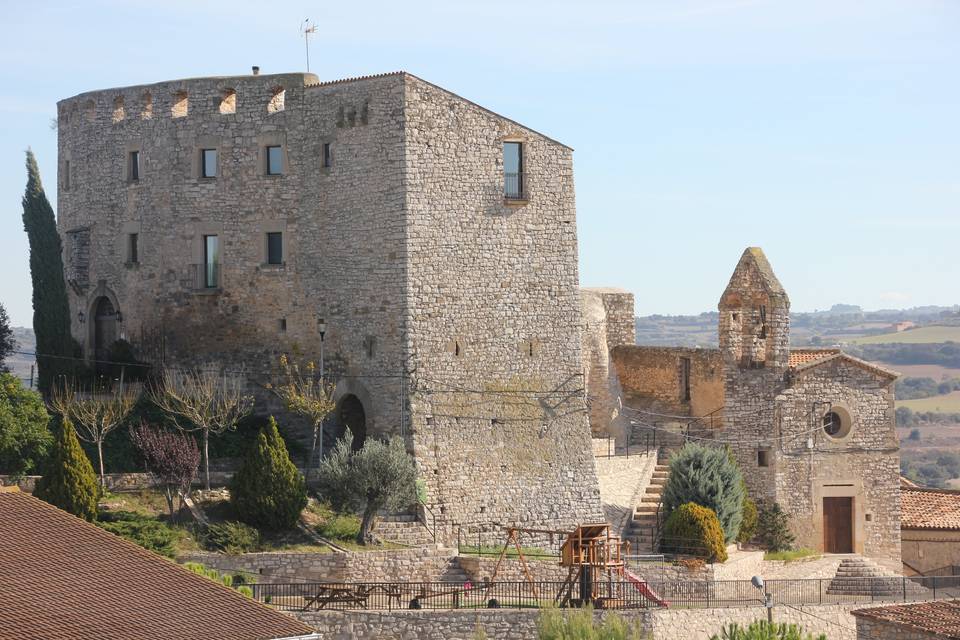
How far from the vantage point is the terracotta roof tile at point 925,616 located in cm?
3770

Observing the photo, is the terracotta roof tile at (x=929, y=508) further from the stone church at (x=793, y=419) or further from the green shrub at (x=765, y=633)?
the green shrub at (x=765, y=633)

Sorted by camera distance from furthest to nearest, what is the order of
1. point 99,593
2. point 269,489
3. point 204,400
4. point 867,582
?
point 867,582
point 204,400
point 269,489
point 99,593

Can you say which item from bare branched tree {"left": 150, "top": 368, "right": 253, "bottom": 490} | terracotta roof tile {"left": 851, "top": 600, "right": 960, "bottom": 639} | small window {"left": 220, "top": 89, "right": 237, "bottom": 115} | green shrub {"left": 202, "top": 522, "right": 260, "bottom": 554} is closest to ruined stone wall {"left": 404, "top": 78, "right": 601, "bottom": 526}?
bare branched tree {"left": 150, "top": 368, "right": 253, "bottom": 490}

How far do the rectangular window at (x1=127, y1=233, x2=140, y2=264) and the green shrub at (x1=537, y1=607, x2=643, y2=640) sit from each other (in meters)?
17.2

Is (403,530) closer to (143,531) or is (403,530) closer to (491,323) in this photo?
(491,323)

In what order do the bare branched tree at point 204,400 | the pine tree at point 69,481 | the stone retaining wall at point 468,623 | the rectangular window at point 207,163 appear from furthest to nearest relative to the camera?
the rectangular window at point 207,163
the bare branched tree at point 204,400
the pine tree at point 69,481
the stone retaining wall at point 468,623

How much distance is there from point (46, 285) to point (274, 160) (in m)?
7.61

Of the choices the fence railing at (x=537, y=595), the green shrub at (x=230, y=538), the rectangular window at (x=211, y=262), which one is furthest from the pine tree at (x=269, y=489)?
the rectangular window at (x=211, y=262)

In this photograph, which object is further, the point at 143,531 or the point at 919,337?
the point at 919,337

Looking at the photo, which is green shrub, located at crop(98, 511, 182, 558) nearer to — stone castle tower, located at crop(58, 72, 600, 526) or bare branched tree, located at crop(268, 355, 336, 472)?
bare branched tree, located at crop(268, 355, 336, 472)

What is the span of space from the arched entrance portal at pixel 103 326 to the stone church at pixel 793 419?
13474 millimetres

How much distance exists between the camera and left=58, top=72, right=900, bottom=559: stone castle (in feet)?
145

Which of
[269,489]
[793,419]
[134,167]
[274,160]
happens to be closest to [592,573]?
[269,489]

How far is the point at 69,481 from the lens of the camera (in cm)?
3925
